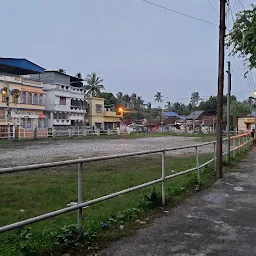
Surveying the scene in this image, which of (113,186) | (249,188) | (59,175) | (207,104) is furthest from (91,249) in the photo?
(207,104)

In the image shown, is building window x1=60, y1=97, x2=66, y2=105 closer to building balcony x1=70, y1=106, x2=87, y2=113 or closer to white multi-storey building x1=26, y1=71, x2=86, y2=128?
white multi-storey building x1=26, y1=71, x2=86, y2=128

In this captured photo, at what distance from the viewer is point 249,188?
865 cm

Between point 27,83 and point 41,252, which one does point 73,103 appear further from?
point 41,252

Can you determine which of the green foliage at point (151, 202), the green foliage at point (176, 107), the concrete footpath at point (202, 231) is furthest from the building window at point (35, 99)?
the green foliage at point (176, 107)

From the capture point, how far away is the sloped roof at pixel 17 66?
154 feet

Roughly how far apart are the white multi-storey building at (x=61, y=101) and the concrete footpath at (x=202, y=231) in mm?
48735

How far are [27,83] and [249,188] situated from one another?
4296 cm

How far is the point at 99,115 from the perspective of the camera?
6750cm

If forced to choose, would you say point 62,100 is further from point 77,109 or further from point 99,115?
point 99,115

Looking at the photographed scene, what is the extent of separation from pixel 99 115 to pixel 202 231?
6311 centimetres

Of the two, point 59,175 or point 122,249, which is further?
point 59,175

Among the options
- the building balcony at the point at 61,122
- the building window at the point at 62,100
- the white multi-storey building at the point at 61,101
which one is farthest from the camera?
the building window at the point at 62,100

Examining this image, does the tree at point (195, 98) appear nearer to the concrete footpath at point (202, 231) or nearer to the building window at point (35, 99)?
the building window at point (35, 99)

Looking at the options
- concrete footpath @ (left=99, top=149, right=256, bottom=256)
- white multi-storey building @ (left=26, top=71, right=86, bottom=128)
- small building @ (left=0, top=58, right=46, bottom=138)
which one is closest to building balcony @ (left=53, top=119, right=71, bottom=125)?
white multi-storey building @ (left=26, top=71, right=86, bottom=128)
